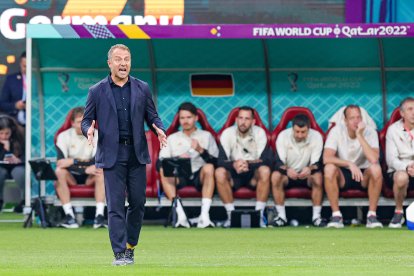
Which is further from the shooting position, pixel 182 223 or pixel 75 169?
pixel 75 169

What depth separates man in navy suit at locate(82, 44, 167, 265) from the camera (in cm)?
1270

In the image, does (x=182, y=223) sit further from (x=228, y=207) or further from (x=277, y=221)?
(x=277, y=221)

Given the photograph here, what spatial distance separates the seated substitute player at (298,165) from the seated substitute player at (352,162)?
0.19 m

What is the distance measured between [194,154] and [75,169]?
5.69 feet

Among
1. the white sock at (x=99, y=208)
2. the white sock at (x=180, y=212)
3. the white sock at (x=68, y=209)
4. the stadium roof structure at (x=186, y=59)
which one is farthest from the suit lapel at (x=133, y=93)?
the stadium roof structure at (x=186, y=59)

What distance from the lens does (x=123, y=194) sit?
1280cm

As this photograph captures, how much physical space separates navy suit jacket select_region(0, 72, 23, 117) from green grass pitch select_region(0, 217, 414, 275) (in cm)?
372

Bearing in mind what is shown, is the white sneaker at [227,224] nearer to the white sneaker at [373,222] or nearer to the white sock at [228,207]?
the white sock at [228,207]

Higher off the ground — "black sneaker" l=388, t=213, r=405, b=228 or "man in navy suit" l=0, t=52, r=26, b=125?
"man in navy suit" l=0, t=52, r=26, b=125

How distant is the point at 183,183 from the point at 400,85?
3764 mm

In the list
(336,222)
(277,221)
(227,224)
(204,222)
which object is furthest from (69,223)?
(336,222)

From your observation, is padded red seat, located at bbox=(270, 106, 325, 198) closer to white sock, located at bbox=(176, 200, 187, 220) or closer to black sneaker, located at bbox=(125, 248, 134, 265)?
white sock, located at bbox=(176, 200, 187, 220)

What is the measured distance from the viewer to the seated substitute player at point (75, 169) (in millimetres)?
19938

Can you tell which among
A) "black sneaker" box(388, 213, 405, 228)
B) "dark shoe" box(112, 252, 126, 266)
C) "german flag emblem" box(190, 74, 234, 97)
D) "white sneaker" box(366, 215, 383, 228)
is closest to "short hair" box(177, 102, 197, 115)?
"german flag emblem" box(190, 74, 234, 97)
